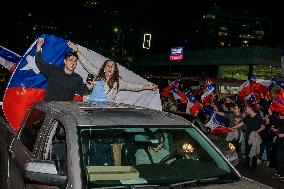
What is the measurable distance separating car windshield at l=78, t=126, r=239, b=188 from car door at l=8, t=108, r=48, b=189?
0.75 metres

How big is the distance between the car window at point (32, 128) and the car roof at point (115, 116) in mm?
148

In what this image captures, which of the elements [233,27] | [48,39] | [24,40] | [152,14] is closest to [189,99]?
[48,39]

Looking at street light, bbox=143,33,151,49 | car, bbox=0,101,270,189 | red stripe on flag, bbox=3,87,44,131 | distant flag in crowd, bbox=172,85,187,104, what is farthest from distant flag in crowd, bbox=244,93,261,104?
street light, bbox=143,33,151,49

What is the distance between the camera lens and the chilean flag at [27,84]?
688 centimetres

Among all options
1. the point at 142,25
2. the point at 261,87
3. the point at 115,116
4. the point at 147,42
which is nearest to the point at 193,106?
the point at 261,87

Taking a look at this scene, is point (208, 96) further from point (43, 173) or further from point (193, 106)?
point (43, 173)

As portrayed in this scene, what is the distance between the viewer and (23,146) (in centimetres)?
460

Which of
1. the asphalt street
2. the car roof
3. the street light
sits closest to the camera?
the car roof

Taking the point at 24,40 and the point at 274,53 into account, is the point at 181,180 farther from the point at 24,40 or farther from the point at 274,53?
the point at 24,40

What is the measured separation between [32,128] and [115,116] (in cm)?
118

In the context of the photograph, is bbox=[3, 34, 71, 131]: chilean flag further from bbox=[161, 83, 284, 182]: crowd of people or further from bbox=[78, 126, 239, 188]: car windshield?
bbox=[161, 83, 284, 182]: crowd of people

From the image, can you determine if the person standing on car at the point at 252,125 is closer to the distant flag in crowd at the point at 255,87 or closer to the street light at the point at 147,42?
the distant flag in crowd at the point at 255,87

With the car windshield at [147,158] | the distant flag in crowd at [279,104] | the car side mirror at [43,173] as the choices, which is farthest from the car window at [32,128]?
the distant flag in crowd at [279,104]

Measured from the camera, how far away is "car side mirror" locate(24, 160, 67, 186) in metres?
3.25
